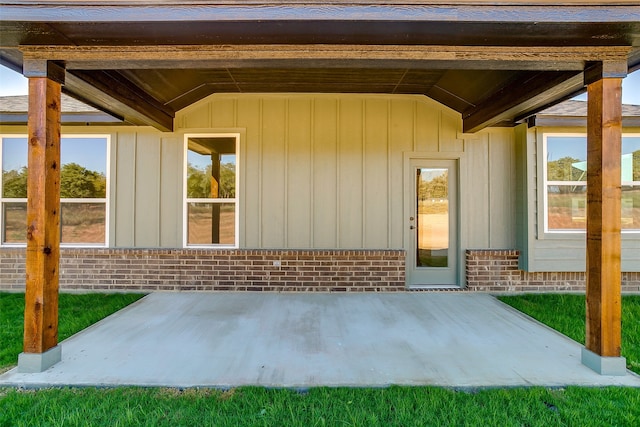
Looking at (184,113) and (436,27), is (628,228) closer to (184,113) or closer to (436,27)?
(436,27)

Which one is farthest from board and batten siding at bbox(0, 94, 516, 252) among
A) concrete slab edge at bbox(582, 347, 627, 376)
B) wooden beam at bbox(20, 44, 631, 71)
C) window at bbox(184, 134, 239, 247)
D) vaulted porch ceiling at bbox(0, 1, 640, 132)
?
concrete slab edge at bbox(582, 347, 627, 376)

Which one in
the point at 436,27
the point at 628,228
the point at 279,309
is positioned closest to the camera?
the point at 436,27

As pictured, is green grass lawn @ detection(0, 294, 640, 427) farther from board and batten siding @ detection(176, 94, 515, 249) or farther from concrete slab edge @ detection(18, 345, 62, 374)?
board and batten siding @ detection(176, 94, 515, 249)

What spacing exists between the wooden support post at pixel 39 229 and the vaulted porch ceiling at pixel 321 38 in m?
0.28

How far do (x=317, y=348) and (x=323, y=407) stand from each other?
1.02 m

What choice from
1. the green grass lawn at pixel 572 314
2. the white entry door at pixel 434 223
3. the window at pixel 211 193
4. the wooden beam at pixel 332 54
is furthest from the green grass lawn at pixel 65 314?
the green grass lawn at pixel 572 314

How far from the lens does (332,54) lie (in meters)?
3.00

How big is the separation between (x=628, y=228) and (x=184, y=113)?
7.81m

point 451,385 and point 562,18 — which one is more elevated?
point 562,18

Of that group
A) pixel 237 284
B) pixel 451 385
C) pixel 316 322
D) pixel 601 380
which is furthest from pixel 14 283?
pixel 601 380

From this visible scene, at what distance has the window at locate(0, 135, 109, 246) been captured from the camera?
5.75m

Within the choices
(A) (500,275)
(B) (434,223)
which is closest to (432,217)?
(B) (434,223)

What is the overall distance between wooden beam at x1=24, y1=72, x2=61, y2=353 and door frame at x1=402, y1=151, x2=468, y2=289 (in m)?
4.80

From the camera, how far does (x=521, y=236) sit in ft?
18.6
